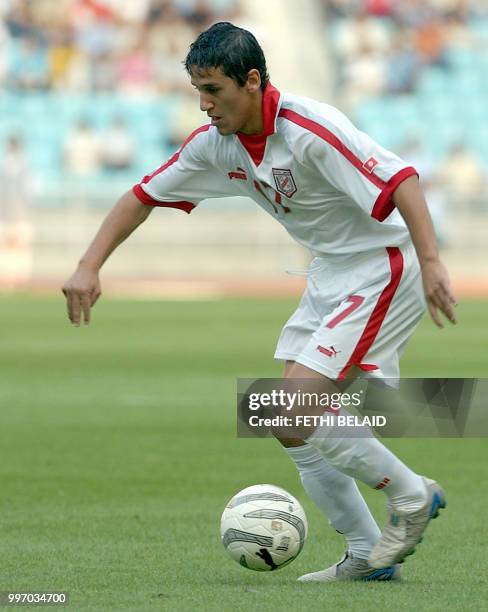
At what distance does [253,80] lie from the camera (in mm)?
4844

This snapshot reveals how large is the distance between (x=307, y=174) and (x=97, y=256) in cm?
90

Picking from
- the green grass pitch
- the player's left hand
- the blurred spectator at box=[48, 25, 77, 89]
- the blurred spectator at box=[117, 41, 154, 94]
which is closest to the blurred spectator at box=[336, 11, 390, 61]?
the blurred spectator at box=[117, 41, 154, 94]

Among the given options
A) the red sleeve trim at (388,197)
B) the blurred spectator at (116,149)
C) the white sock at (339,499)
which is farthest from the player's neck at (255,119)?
the blurred spectator at (116,149)

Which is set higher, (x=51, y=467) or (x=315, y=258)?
(x=315, y=258)

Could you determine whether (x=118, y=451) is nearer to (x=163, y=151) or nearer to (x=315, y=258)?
(x=315, y=258)

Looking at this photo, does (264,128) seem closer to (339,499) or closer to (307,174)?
(307,174)

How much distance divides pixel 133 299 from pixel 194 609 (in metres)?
17.1

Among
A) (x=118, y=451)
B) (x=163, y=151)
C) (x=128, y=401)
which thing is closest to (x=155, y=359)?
(x=128, y=401)

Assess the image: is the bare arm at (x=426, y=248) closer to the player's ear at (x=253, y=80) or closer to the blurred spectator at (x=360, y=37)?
the player's ear at (x=253, y=80)

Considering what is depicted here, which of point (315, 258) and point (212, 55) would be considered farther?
point (315, 258)

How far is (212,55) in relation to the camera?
476 centimetres

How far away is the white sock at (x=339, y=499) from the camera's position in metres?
5.09

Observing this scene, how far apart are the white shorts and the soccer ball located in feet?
1.88

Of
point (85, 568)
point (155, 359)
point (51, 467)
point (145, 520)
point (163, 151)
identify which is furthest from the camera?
point (163, 151)
